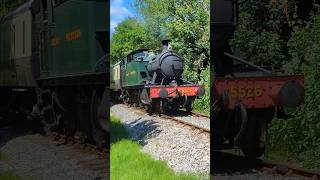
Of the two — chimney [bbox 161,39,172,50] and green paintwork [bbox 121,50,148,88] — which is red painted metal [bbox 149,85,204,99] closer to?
green paintwork [bbox 121,50,148,88]

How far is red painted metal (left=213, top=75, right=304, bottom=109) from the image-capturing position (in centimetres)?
250

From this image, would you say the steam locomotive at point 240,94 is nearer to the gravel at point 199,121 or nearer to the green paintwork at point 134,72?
→ the gravel at point 199,121

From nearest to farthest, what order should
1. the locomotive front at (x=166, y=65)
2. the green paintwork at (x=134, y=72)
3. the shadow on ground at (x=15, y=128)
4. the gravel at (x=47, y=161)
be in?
the locomotive front at (x=166, y=65)
the green paintwork at (x=134, y=72)
the gravel at (x=47, y=161)
the shadow on ground at (x=15, y=128)

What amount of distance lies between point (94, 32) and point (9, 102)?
1.48 m

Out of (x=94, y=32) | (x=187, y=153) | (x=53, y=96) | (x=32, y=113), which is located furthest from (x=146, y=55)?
(x=32, y=113)

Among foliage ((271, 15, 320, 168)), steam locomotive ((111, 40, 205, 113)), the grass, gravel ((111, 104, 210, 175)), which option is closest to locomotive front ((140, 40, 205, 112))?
steam locomotive ((111, 40, 205, 113))

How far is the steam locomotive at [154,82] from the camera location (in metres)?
2.24

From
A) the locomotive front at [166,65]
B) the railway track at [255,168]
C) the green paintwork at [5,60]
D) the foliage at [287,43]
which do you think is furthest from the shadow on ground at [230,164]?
the green paintwork at [5,60]

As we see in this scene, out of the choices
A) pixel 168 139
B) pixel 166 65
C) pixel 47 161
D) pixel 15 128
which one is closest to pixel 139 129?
pixel 168 139

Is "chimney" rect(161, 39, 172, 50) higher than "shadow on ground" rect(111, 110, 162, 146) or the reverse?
higher

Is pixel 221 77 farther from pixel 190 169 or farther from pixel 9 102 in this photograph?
pixel 9 102

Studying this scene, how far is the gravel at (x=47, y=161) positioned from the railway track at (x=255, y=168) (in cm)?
63

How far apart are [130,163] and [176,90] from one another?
0.44 metres

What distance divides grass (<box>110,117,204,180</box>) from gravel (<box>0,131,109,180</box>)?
0.50 feet
